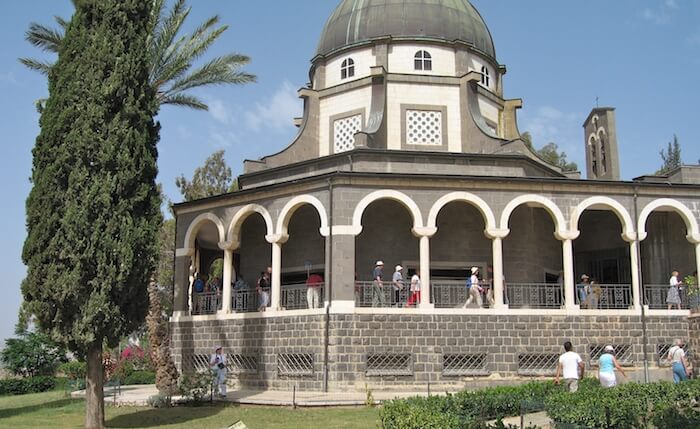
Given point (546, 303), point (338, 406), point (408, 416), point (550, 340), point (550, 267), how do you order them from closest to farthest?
point (408, 416) → point (338, 406) → point (550, 340) → point (546, 303) → point (550, 267)

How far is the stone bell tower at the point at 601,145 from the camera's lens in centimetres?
2469

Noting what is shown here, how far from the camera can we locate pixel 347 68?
26.8 meters

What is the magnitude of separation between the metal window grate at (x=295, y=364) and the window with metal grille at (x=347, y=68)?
11.5m

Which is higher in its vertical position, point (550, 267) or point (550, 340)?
point (550, 267)

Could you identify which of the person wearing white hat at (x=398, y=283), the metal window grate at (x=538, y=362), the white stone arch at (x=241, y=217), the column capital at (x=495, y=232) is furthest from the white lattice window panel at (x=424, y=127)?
the metal window grate at (x=538, y=362)

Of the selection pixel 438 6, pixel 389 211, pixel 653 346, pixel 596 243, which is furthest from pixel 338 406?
pixel 438 6

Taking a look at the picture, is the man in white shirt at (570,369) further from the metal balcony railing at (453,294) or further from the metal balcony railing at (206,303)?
the metal balcony railing at (206,303)

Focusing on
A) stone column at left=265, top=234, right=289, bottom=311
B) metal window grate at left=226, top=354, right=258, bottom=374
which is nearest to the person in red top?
stone column at left=265, top=234, right=289, bottom=311

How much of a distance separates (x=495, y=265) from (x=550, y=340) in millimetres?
2544

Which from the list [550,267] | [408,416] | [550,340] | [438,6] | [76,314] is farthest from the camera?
[438,6]

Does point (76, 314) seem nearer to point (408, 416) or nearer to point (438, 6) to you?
point (408, 416)

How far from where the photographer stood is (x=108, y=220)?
1475 cm

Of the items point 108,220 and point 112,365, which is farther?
point 112,365

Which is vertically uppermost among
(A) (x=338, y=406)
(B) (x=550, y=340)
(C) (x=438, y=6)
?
(C) (x=438, y=6)
